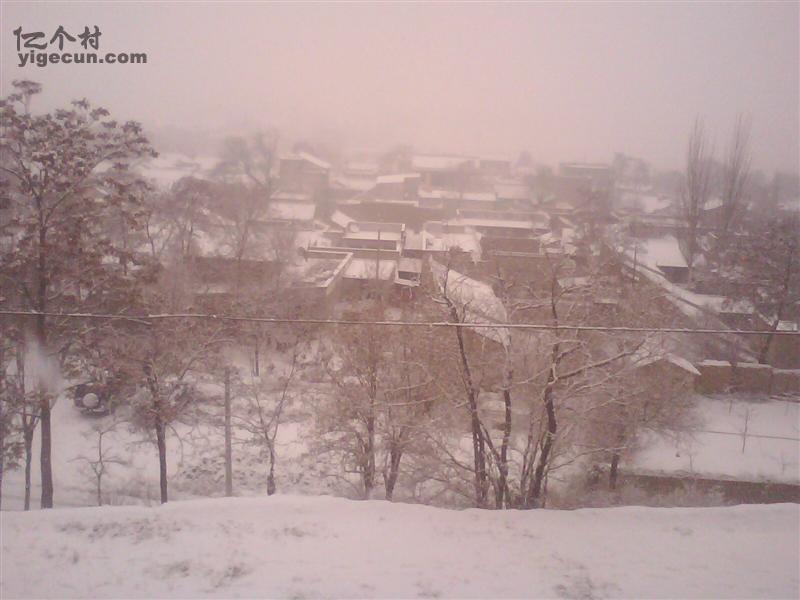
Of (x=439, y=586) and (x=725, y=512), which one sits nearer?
(x=439, y=586)

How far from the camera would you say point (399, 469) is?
4051 mm

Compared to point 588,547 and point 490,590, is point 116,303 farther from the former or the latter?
point 588,547

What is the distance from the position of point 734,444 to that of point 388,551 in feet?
12.6

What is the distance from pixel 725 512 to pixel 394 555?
1.73 meters

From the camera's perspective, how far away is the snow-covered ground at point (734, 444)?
15.2ft

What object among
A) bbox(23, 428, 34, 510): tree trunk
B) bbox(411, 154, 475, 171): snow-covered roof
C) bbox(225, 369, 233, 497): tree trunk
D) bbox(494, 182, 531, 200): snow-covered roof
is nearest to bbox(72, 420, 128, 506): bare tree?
bbox(23, 428, 34, 510): tree trunk

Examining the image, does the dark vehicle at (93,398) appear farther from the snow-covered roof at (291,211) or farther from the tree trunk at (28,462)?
the snow-covered roof at (291,211)

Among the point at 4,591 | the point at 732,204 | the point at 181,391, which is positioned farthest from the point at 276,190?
the point at 4,591

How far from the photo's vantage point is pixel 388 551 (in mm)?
2396

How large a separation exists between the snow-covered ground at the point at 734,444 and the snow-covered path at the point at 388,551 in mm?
2008

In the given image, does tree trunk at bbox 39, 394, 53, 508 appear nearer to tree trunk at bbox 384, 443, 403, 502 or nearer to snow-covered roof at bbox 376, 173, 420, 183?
tree trunk at bbox 384, 443, 403, 502

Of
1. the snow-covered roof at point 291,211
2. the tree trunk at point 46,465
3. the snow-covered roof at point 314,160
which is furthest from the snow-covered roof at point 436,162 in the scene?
the tree trunk at point 46,465

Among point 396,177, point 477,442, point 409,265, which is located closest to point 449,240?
point 409,265

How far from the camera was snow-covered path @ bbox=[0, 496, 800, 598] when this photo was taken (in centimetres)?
221
